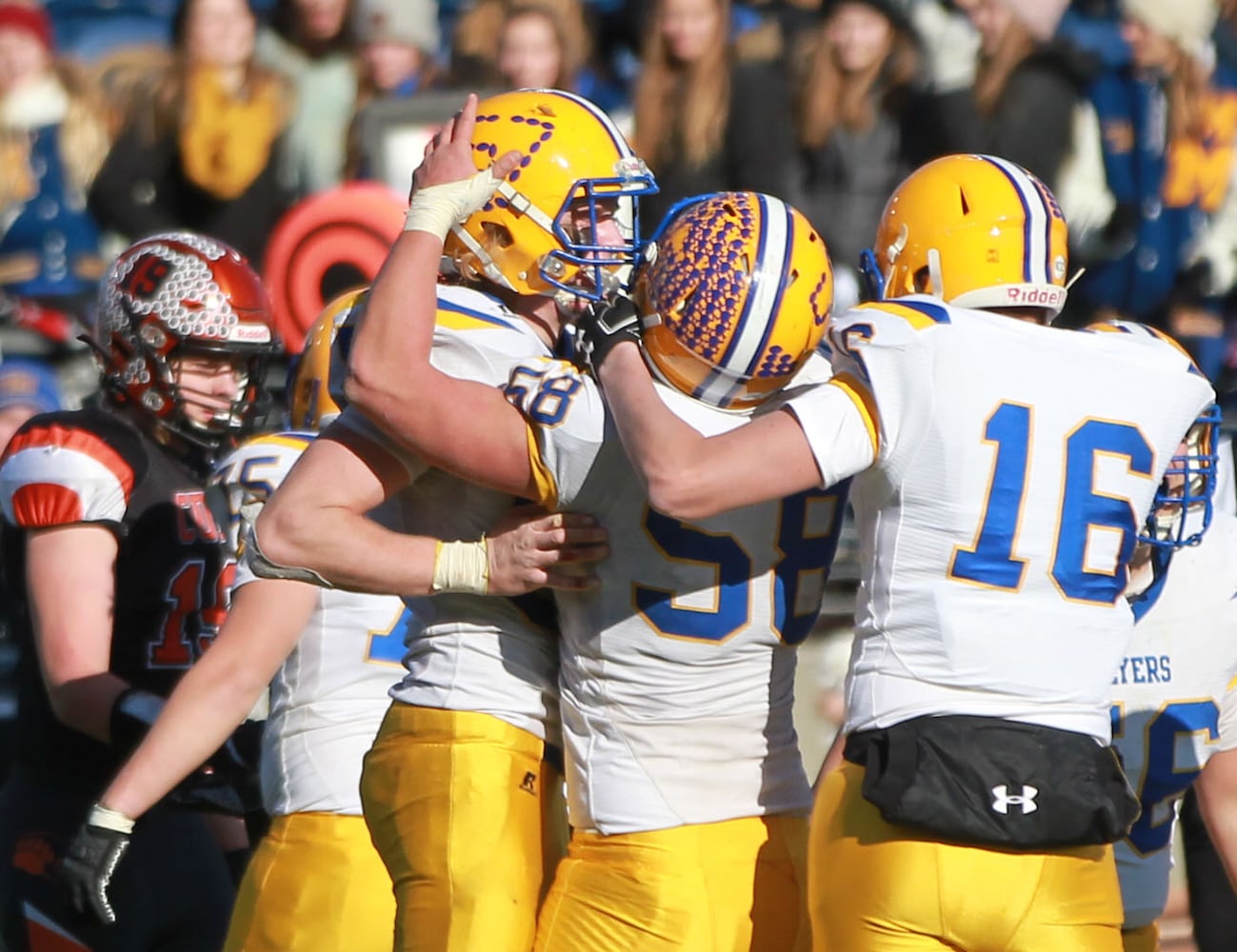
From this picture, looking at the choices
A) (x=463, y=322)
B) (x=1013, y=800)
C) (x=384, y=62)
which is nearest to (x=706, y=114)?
(x=384, y=62)

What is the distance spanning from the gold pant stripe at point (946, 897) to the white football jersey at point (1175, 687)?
1.14 metres

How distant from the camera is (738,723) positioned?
324 cm

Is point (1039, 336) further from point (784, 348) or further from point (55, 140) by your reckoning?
point (55, 140)

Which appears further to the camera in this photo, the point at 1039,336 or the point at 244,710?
the point at 244,710

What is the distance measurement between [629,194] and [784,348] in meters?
0.59

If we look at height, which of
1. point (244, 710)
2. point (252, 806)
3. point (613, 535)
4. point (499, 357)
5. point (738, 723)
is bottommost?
point (252, 806)

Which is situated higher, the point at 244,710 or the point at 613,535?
the point at 613,535

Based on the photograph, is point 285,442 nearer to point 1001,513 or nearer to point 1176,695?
point 1001,513

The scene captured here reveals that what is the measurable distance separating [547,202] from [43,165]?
4431 mm

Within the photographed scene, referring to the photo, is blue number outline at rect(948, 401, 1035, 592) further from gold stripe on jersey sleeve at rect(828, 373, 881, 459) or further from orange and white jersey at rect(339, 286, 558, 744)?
→ orange and white jersey at rect(339, 286, 558, 744)

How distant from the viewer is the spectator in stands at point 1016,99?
693 cm

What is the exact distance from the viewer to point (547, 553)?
10.3 ft

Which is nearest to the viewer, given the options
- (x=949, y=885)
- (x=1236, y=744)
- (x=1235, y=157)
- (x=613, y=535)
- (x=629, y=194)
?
(x=949, y=885)

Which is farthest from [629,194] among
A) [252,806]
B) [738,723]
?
[252,806]
